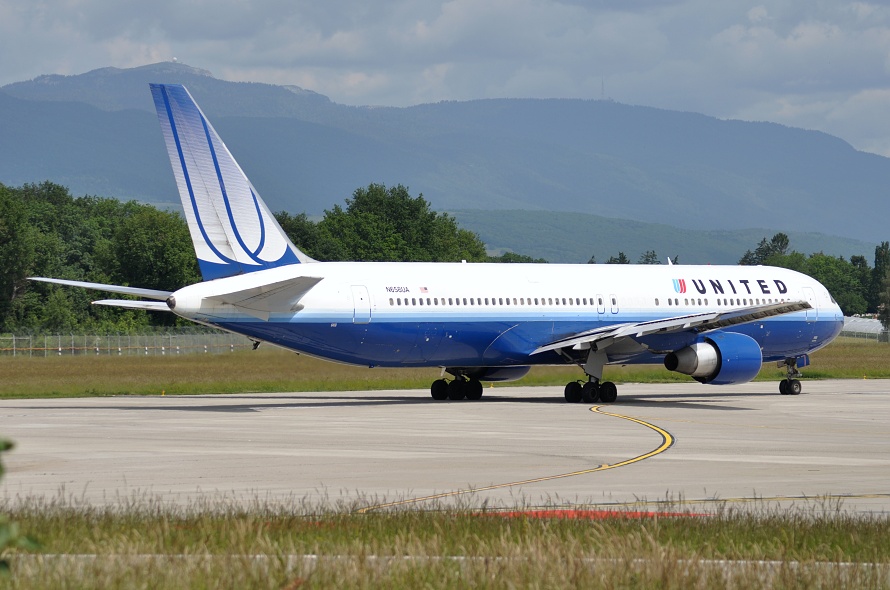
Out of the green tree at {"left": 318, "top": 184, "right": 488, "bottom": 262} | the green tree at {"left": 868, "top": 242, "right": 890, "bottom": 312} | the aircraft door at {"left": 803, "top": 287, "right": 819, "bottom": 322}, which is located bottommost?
the aircraft door at {"left": 803, "top": 287, "right": 819, "bottom": 322}

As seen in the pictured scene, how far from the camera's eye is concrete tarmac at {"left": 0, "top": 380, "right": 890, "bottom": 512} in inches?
694

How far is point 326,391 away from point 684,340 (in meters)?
13.1

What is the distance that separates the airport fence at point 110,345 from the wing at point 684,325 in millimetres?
38797

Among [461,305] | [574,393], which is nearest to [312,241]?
[574,393]

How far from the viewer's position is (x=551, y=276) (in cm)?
4131

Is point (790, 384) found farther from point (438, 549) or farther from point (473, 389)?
point (438, 549)

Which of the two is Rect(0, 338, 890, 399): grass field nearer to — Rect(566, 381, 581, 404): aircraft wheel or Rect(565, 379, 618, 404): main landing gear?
Rect(566, 381, 581, 404): aircraft wheel

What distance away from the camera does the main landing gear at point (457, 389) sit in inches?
1626

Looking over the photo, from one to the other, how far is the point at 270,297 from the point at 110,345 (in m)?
45.4

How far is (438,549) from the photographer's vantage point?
469 inches

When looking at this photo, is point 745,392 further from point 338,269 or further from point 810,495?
point 810,495

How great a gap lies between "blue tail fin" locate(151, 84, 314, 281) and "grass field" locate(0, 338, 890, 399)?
10650mm

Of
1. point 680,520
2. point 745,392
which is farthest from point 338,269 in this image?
point 680,520

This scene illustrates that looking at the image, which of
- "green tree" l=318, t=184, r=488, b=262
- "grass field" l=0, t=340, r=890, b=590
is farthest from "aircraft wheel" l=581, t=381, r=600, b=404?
"green tree" l=318, t=184, r=488, b=262
